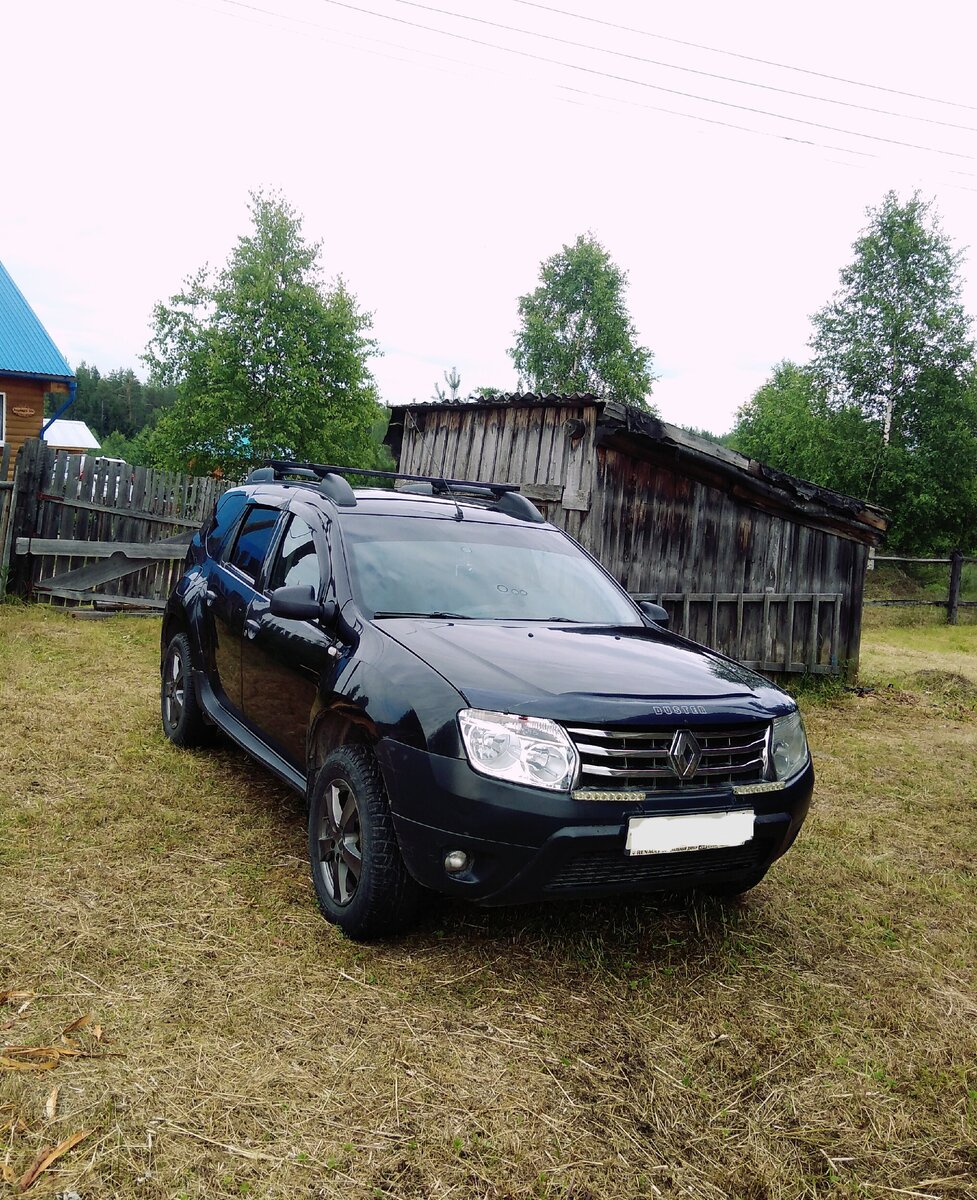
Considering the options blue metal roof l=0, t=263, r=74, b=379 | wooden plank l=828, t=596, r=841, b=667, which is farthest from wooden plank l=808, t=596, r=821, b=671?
blue metal roof l=0, t=263, r=74, b=379

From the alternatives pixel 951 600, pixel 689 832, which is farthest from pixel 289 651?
pixel 951 600

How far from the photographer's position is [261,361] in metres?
32.5

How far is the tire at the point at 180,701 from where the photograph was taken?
536 cm

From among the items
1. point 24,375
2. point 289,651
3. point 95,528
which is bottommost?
point 289,651

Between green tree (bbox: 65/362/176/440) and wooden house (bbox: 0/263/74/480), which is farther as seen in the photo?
green tree (bbox: 65/362/176/440)

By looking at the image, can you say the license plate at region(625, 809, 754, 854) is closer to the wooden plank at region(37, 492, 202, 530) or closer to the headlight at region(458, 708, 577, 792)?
the headlight at region(458, 708, 577, 792)

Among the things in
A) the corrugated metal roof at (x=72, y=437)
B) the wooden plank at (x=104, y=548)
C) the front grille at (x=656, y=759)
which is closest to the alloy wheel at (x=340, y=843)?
the front grille at (x=656, y=759)

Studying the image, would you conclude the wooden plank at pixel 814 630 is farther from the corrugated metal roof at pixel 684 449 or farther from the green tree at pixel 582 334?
the green tree at pixel 582 334

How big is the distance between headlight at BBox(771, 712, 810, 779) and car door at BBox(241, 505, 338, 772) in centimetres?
168

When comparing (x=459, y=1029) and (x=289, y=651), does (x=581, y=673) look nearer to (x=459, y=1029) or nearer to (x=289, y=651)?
(x=459, y=1029)

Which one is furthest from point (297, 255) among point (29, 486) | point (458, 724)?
point (458, 724)

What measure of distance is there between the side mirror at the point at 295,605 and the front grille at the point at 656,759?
1.28 m

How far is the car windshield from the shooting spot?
3.77 m

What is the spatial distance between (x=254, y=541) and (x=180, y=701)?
1.35m
